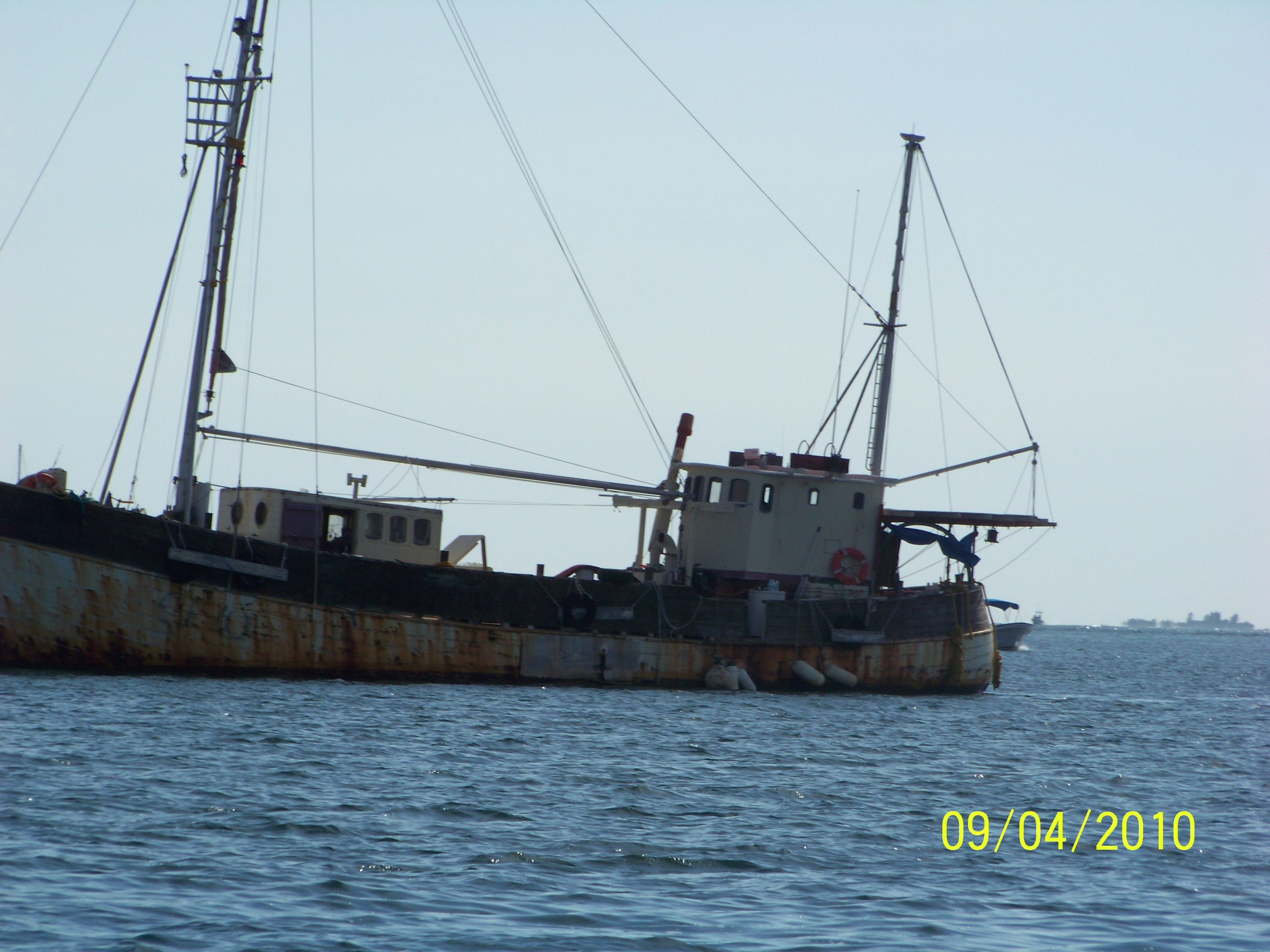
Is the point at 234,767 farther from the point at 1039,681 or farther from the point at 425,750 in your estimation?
the point at 1039,681

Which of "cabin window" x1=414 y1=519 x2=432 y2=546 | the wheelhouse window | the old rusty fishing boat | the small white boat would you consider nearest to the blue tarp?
the old rusty fishing boat

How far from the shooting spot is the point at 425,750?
16.9 m

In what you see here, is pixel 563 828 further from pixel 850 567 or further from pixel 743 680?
pixel 850 567

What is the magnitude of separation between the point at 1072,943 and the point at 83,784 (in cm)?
947

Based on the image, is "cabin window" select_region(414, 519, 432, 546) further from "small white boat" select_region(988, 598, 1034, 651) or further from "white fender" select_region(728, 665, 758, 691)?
"small white boat" select_region(988, 598, 1034, 651)

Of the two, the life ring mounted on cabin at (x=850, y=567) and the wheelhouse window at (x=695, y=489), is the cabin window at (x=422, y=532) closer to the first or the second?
the wheelhouse window at (x=695, y=489)

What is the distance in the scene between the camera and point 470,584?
2453 centimetres

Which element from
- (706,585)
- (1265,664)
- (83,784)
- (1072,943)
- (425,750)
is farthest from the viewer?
(1265,664)

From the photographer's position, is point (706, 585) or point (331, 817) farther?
point (706, 585)

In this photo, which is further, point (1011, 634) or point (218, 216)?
point (1011, 634)

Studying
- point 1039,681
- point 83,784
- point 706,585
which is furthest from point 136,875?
point 1039,681

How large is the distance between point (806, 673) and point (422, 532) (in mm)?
8805

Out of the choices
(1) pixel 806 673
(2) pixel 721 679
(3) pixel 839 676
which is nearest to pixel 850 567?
(3) pixel 839 676

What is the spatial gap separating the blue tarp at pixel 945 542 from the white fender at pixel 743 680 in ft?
18.5
